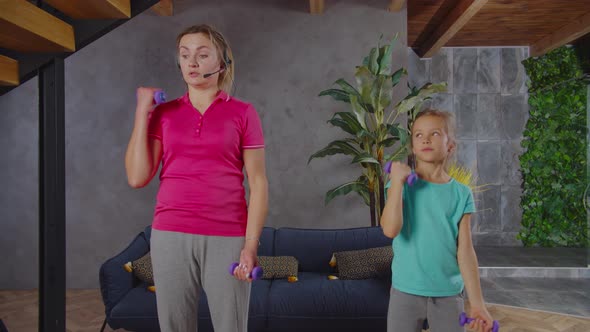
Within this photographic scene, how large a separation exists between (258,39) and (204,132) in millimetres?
3301

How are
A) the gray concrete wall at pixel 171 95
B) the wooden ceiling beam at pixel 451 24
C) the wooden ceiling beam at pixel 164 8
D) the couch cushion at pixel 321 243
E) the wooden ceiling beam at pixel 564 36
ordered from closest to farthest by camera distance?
the couch cushion at pixel 321 243 → the wooden ceiling beam at pixel 451 24 → the wooden ceiling beam at pixel 164 8 → the gray concrete wall at pixel 171 95 → the wooden ceiling beam at pixel 564 36

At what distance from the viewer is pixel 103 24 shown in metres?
2.43

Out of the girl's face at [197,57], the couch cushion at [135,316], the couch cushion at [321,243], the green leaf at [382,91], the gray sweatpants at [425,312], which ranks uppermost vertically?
the green leaf at [382,91]

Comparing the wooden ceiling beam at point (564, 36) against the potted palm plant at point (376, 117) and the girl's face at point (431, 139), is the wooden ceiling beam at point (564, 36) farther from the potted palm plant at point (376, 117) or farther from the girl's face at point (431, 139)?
the girl's face at point (431, 139)

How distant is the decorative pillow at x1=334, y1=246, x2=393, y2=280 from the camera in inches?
120

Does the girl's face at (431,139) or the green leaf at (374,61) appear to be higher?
the green leaf at (374,61)

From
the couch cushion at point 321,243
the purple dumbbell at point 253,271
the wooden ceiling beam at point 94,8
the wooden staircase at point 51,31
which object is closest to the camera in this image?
the purple dumbbell at point 253,271

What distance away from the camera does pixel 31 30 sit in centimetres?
200

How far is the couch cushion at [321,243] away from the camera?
131 inches

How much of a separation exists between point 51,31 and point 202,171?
1447mm

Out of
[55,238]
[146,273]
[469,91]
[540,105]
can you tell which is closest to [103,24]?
[55,238]

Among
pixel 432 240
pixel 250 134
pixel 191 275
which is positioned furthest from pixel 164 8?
pixel 432 240

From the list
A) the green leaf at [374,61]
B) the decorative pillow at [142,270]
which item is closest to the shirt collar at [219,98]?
the decorative pillow at [142,270]

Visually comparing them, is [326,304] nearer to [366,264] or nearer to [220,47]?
[366,264]
